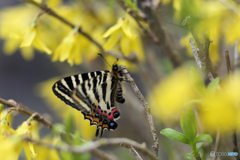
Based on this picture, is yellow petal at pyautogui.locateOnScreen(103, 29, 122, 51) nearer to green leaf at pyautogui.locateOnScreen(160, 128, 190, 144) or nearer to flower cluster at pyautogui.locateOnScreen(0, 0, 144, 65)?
flower cluster at pyautogui.locateOnScreen(0, 0, 144, 65)

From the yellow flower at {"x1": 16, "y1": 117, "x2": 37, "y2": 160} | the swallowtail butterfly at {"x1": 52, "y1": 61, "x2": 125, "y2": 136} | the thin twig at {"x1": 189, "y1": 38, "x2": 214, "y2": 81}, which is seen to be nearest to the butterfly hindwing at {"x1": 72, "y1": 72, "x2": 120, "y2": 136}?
the swallowtail butterfly at {"x1": 52, "y1": 61, "x2": 125, "y2": 136}

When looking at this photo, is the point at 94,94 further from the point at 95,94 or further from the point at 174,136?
the point at 174,136

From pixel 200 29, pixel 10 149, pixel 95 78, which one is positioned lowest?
pixel 10 149

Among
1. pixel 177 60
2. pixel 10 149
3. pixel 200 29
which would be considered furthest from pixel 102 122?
pixel 200 29

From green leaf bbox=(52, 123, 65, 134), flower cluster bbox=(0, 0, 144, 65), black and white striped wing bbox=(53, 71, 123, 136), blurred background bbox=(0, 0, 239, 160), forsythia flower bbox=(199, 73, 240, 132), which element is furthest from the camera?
blurred background bbox=(0, 0, 239, 160)

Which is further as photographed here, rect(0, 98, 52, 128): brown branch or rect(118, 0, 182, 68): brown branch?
rect(118, 0, 182, 68): brown branch

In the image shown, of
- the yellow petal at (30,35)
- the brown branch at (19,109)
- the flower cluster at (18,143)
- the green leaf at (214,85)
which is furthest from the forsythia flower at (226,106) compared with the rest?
the yellow petal at (30,35)

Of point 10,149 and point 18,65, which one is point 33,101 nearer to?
point 18,65

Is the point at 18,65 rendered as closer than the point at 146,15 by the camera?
No
